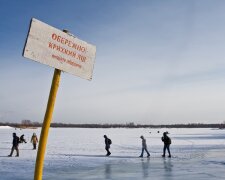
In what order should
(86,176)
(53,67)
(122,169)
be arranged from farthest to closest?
(122,169)
(86,176)
(53,67)

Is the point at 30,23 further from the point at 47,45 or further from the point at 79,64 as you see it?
the point at 79,64

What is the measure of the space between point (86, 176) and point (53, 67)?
9963mm

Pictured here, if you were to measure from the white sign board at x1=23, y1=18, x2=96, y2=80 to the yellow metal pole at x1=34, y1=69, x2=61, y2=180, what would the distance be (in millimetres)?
193

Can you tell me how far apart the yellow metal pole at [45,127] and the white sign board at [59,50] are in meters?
0.19

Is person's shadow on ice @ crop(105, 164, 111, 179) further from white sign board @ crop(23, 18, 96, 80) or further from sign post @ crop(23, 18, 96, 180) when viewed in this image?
white sign board @ crop(23, 18, 96, 80)

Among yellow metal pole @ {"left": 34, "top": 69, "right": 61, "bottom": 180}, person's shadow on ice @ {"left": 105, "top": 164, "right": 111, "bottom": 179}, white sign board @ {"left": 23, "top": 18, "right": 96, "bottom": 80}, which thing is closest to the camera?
white sign board @ {"left": 23, "top": 18, "right": 96, "bottom": 80}

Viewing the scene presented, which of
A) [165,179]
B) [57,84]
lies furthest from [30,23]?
[165,179]

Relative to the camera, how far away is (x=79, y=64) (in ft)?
10.8

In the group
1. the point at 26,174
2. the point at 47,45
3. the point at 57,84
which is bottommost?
the point at 26,174

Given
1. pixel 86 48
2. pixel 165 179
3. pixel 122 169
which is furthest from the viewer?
pixel 122 169

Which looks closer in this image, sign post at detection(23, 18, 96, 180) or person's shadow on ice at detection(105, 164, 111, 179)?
sign post at detection(23, 18, 96, 180)

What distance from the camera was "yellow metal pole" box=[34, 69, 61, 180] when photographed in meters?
3.17

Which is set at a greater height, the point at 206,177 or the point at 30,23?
the point at 30,23

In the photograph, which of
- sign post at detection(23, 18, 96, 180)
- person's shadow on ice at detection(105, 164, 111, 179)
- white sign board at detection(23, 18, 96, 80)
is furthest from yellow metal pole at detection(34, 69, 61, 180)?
person's shadow on ice at detection(105, 164, 111, 179)
